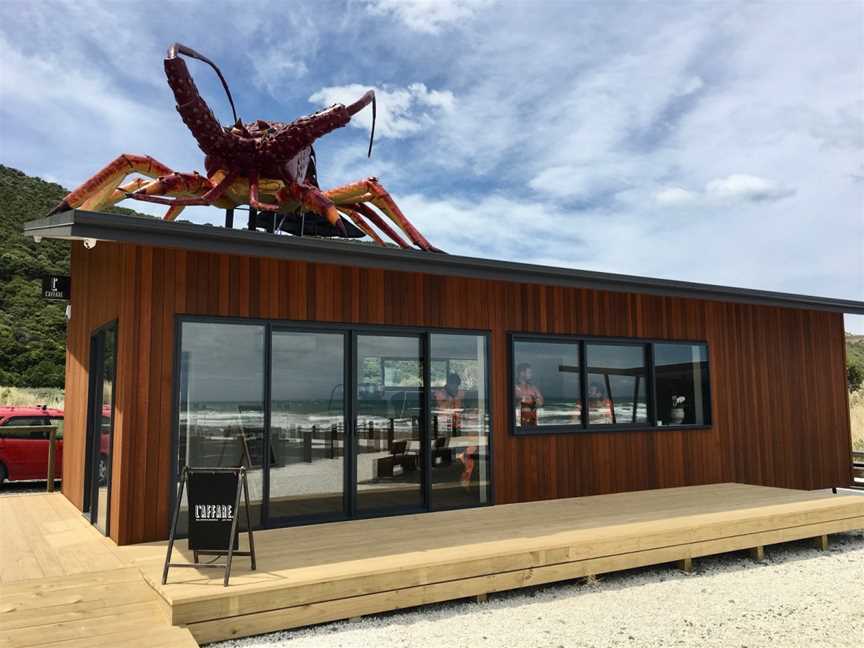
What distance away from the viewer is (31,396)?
21.9 meters

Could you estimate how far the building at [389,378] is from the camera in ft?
16.5

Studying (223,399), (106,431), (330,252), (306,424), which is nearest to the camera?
(330,252)

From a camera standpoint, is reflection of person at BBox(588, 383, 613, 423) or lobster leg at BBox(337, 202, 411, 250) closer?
lobster leg at BBox(337, 202, 411, 250)

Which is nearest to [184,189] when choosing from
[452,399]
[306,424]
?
[306,424]

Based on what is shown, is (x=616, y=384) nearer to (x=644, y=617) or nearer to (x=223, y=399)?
(x=644, y=617)

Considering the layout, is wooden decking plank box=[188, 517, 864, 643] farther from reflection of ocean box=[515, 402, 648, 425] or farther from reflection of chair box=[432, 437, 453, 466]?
reflection of ocean box=[515, 402, 648, 425]

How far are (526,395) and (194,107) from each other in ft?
13.1

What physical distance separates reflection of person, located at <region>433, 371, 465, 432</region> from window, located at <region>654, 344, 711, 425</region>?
261cm

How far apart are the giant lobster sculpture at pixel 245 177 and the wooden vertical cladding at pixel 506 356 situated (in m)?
0.62

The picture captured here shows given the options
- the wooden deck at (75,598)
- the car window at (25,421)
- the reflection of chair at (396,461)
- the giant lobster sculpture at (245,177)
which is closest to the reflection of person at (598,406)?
the reflection of chair at (396,461)

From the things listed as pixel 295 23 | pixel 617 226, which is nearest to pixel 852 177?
pixel 617 226

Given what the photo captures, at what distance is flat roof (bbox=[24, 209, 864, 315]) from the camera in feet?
14.0

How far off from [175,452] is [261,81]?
45.2ft

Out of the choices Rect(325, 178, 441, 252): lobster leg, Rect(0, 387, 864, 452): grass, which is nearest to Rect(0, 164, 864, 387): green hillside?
Rect(0, 387, 864, 452): grass
